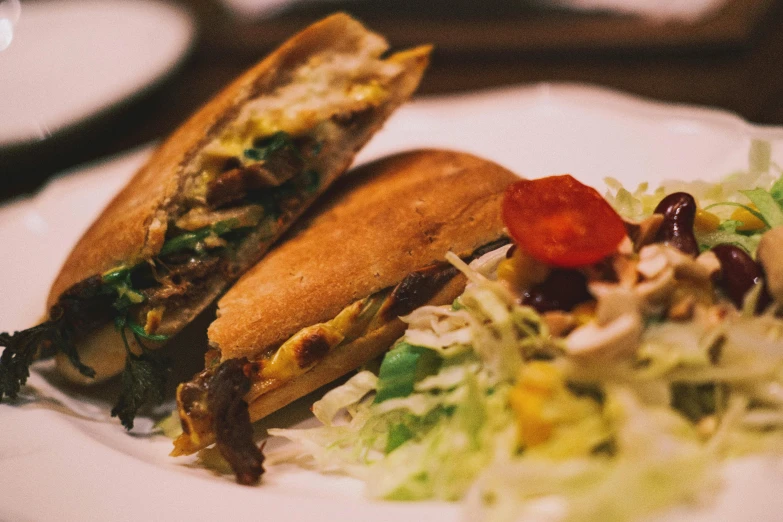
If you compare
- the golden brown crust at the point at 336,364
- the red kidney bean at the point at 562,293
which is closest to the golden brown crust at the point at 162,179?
the golden brown crust at the point at 336,364

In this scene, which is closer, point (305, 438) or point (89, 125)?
point (305, 438)

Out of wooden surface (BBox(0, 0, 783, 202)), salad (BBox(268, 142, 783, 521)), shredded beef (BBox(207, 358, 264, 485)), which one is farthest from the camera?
wooden surface (BBox(0, 0, 783, 202))

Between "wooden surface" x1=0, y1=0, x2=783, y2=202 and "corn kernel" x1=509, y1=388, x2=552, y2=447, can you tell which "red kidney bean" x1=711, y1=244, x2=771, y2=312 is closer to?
"corn kernel" x1=509, y1=388, x2=552, y2=447

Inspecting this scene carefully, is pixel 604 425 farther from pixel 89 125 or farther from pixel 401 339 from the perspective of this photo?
pixel 89 125

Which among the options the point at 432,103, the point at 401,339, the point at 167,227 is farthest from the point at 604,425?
the point at 432,103

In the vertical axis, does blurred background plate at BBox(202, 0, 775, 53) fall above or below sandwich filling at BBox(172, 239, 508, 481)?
above

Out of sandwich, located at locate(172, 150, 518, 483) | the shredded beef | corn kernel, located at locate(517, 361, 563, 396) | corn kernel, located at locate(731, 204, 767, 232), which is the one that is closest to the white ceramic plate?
the shredded beef
